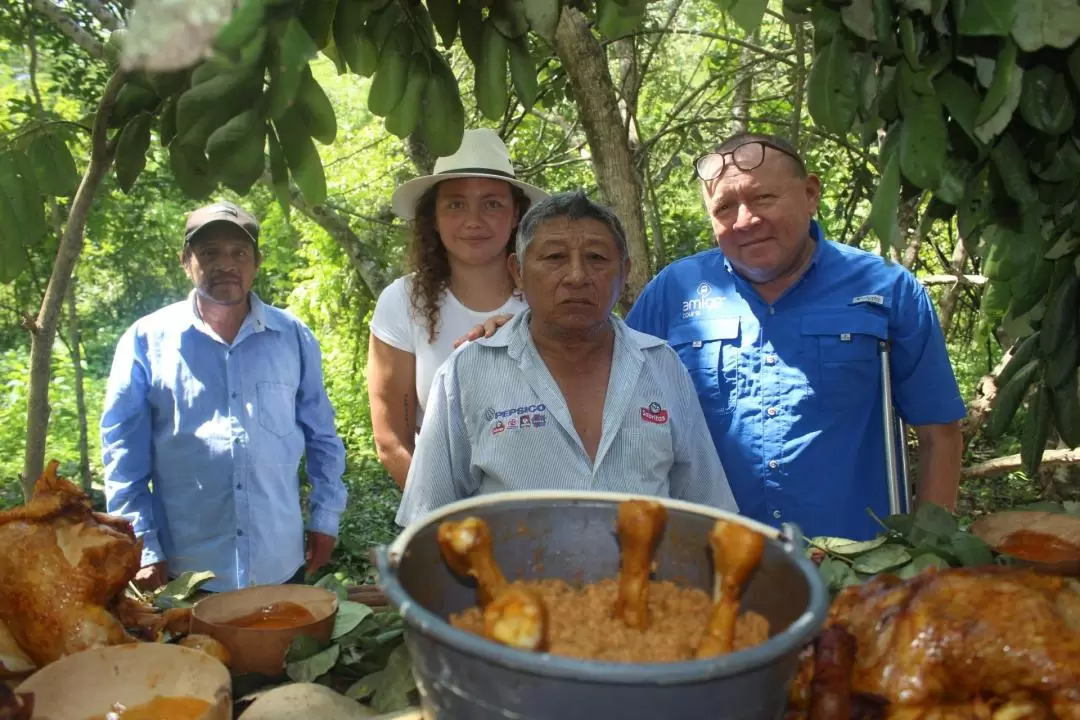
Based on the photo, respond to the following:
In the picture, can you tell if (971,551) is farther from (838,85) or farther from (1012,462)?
(1012,462)

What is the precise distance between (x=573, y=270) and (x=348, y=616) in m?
1.10

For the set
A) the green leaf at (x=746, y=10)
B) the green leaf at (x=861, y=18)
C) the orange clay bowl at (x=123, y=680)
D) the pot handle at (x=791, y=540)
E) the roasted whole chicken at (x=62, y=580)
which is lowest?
the orange clay bowl at (x=123, y=680)

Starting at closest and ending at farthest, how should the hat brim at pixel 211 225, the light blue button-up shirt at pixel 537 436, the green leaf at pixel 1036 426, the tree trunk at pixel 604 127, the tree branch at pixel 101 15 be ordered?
the light blue button-up shirt at pixel 537 436 → the green leaf at pixel 1036 426 → the tree branch at pixel 101 15 → the hat brim at pixel 211 225 → the tree trunk at pixel 604 127

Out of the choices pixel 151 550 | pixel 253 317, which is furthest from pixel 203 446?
pixel 253 317

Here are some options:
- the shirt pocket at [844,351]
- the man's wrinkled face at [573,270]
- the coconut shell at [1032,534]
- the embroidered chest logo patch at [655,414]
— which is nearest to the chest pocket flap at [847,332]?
the shirt pocket at [844,351]

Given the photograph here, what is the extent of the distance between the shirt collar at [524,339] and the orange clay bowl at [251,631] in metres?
0.97

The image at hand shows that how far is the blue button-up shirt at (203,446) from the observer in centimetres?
370

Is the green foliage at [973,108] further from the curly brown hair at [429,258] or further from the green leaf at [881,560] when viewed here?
the curly brown hair at [429,258]

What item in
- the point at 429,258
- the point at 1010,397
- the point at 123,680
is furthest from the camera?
the point at 429,258

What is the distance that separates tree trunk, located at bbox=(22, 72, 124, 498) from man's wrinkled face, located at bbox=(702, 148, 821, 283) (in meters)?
2.03

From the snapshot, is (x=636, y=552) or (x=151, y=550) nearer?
(x=636, y=552)

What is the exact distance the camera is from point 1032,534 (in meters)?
1.87

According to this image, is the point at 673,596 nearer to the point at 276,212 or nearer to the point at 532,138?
the point at 532,138

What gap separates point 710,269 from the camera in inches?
137
